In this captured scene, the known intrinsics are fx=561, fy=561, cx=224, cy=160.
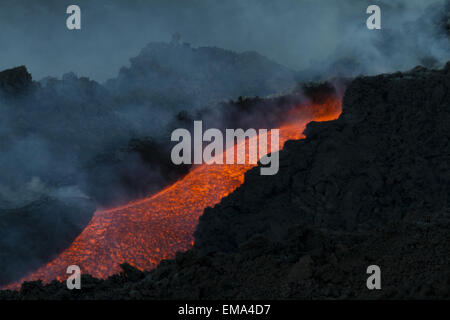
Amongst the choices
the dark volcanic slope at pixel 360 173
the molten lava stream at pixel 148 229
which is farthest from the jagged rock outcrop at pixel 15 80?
the dark volcanic slope at pixel 360 173

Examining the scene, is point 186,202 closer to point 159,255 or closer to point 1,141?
point 159,255

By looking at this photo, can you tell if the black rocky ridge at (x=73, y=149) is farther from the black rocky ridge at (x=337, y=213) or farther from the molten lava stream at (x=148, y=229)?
the black rocky ridge at (x=337, y=213)

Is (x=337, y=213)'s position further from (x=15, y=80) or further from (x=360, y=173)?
(x=15, y=80)

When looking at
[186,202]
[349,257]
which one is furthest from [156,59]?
[349,257]

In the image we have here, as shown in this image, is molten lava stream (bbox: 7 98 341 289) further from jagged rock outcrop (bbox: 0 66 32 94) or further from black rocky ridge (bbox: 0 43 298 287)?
jagged rock outcrop (bbox: 0 66 32 94)

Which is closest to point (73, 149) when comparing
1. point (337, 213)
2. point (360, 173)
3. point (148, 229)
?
point (148, 229)

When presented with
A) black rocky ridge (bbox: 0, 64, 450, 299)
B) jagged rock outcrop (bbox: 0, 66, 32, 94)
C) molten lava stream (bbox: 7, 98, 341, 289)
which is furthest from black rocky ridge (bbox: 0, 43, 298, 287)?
black rocky ridge (bbox: 0, 64, 450, 299)
